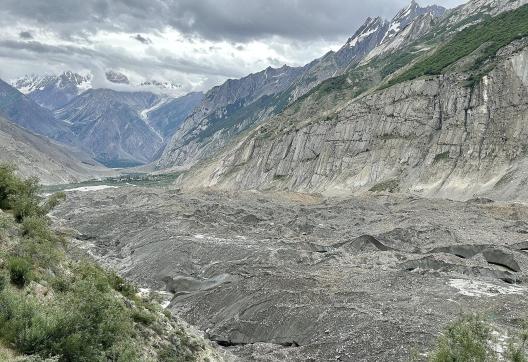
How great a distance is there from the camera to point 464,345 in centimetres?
1666

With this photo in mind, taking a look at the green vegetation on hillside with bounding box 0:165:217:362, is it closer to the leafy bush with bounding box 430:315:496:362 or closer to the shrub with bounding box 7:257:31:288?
the shrub with bounding box 7:257:31:288

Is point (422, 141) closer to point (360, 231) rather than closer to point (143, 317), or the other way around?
point (360, 231)

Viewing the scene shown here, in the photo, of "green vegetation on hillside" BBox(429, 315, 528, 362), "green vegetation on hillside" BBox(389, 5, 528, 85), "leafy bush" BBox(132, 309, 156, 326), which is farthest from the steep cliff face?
"leafy bush" BBox(132, 309, 156, 326)

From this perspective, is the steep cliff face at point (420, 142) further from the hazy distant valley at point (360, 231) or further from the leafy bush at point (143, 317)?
the leafy bush at point (143, 317)

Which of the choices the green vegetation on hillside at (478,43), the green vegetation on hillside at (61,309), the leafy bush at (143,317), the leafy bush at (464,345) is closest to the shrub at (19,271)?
the green vegetation on hillside at (61,309)

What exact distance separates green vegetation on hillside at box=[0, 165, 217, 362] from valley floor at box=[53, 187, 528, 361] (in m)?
8.44

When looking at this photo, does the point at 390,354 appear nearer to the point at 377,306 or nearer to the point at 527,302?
the point at 377,306

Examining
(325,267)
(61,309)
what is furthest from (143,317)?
(325,267)

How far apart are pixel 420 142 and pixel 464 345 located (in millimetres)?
103155

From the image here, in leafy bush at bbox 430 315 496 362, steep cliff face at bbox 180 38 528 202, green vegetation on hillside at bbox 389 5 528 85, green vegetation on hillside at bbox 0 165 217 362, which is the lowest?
green vegetation on hillside at bbox 0 165 217 362

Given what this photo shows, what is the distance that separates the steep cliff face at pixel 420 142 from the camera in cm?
10050

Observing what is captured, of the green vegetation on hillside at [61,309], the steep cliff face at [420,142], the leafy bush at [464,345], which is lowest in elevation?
the green vegetation on hillside at [61,309]

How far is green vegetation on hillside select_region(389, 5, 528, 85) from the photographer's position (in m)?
122

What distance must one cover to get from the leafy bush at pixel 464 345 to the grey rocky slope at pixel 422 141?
251 feet
